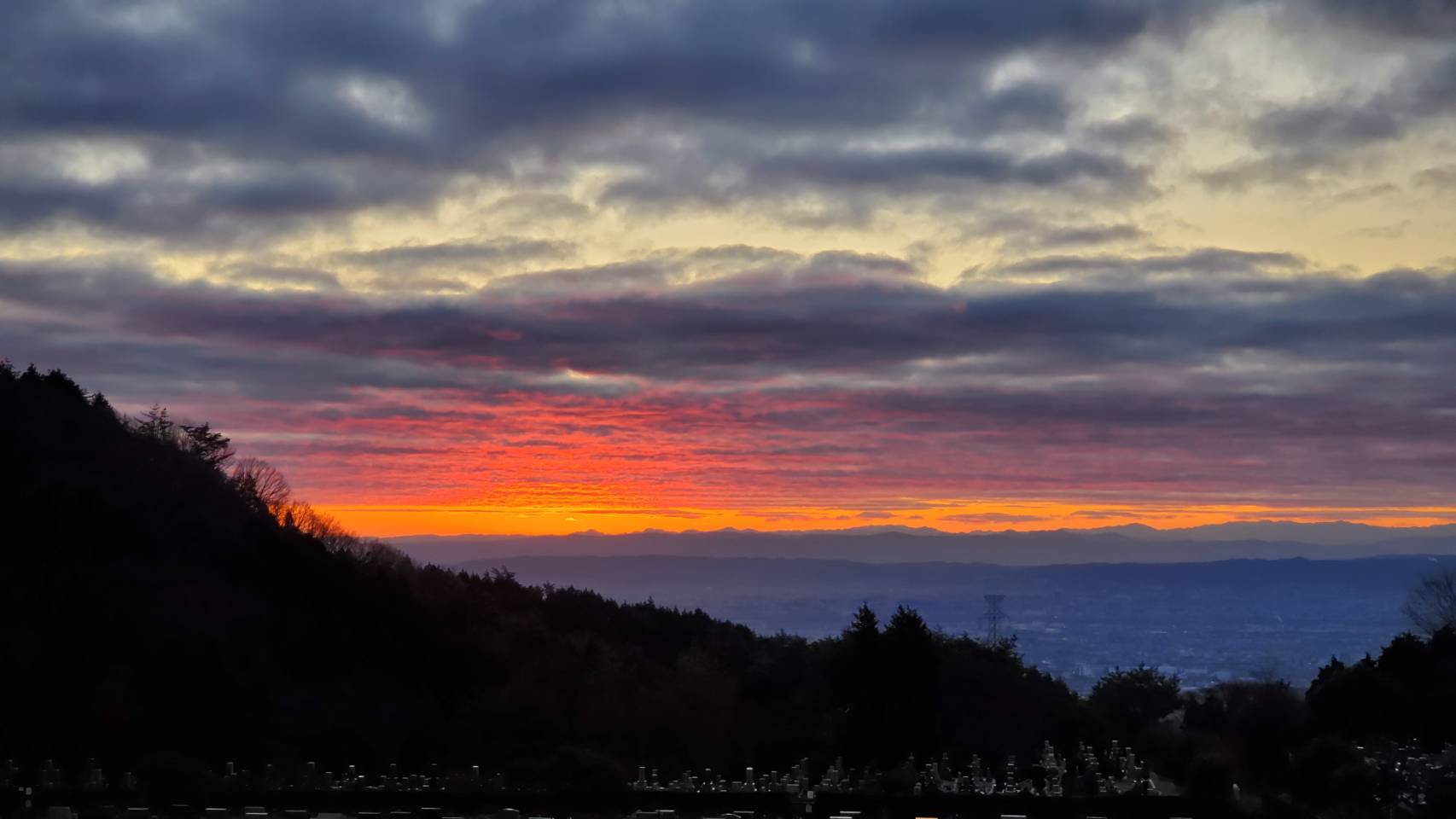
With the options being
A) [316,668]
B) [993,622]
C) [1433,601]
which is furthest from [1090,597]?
[316,668]

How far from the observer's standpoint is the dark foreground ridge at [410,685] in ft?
117

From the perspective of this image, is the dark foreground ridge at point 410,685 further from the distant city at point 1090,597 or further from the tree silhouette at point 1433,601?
the distant city at point 1090,597

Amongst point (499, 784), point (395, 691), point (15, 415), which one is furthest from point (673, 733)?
point (15, 415)

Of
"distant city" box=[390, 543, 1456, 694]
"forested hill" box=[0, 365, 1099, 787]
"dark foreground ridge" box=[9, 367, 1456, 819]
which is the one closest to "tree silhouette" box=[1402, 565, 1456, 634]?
"distant city" box=[390, 543, 1456, 694]

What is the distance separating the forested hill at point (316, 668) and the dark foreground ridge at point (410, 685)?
98 millimetres

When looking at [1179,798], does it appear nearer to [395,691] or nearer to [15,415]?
[395,691]

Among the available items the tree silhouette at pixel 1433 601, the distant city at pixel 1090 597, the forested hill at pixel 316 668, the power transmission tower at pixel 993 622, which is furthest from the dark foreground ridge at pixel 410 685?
the distant city at pixel 1090 597

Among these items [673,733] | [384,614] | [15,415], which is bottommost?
[673,733]

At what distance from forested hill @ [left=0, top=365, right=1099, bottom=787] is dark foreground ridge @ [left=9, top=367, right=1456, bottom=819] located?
10 cm

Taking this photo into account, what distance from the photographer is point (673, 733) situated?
1870 inches

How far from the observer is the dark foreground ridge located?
35656 millimetres

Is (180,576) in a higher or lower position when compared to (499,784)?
higher

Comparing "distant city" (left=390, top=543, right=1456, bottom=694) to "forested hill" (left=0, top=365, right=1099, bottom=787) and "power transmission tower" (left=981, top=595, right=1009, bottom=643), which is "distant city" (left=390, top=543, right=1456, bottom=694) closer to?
"power transmission tower" (left=981, top=595, right=1009, bottom=643)

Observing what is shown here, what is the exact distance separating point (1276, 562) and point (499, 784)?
11069 cm
